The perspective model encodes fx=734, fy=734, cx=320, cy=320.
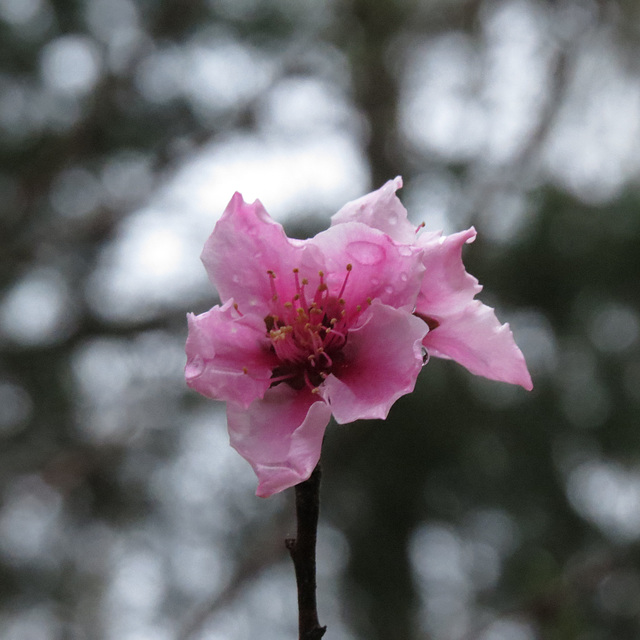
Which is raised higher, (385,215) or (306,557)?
(385,215)

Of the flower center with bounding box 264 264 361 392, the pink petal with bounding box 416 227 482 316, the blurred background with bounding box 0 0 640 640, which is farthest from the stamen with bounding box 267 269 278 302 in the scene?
the blurred background with bounding box 0 0 640 640

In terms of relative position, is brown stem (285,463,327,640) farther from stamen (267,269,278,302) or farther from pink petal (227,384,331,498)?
stamen (267,269,278,302)

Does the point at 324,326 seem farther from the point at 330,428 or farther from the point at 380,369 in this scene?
the point at 330,428

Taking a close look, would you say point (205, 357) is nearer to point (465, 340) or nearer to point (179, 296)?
point (465, 340)

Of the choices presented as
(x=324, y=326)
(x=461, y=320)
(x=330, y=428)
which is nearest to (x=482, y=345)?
(x=461, y=320)

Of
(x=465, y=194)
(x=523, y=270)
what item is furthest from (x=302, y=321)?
(x=465, y=194)

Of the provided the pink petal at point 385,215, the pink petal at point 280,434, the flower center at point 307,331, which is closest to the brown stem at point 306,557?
the pink petal at point 280,434
